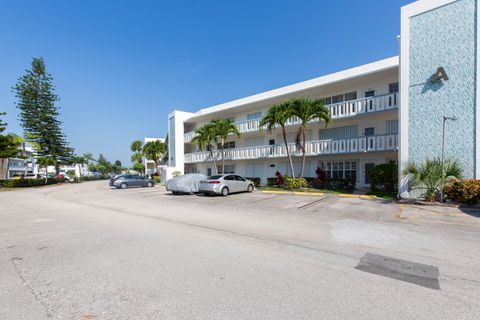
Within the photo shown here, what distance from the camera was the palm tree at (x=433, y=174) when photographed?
1129 cm

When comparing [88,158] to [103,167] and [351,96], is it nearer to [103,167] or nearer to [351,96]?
[103,167]

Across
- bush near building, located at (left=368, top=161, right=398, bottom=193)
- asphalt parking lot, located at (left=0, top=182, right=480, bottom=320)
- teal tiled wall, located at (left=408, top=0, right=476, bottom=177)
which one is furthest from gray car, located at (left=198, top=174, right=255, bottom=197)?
teal tiled wall, located at (left=408, top=0, right=476, bottom=177)

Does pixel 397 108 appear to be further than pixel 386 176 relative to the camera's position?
Yes

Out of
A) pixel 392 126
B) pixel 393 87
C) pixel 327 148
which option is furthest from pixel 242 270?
pixel 393 87

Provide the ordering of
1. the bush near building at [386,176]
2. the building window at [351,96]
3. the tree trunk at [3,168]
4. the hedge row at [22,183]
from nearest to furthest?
the bush near building at [386,176] → the building window at [351,96] → the hedge row at [22,183] → the tree trunk at [3,168]

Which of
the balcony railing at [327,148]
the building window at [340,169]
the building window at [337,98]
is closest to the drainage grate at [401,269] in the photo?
the balcony railing at [327,148]

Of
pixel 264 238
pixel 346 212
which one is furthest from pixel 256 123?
pixel 264 238

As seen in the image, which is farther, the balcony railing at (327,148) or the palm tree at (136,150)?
the palm tree at (136,150)

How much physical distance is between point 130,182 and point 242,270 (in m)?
27.2

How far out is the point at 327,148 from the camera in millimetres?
19172

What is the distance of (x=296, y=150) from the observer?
20.8m

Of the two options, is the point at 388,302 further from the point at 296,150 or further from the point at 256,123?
the point at 256,123

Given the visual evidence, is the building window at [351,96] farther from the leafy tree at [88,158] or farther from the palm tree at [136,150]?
the leafy tree at [88,158]

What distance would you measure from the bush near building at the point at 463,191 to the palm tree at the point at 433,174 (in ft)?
1.04
